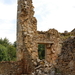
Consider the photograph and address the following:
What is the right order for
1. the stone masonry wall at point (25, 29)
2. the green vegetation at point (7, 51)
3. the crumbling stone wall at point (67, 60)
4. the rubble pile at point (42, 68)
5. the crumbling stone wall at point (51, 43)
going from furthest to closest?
the green vegetation at point (7, 51) → the crumbling stone wall at point (51, 43) → the stone masonry wall at point (25, 29) → the rubble pile at point (42, 68) → the crumbling stone wall at point (67, 60)

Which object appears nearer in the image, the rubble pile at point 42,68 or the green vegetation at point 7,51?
the rubble pile at point 42,68

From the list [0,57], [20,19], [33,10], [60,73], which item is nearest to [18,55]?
[20,19]

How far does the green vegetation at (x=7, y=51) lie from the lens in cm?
3653

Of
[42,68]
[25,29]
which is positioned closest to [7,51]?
[25,29]

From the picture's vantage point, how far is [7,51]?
1743 inches

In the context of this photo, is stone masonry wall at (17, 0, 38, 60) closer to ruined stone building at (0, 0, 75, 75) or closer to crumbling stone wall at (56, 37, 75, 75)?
ruined stone building at (0, 0, 75, 75)

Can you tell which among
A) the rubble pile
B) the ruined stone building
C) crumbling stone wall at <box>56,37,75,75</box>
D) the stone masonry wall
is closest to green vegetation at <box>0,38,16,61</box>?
the ruined stone building

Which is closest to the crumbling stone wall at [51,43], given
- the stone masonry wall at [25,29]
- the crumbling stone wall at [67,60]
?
the stone masonry wall at [25,29]

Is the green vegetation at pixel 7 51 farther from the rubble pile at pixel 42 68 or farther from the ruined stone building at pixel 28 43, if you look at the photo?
the rubble pile at pixel 42 68

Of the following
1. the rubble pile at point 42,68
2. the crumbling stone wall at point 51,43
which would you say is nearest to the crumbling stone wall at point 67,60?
the rubble pile at point 42,68

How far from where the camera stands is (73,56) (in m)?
6.34

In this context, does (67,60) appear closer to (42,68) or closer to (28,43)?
(42,68)

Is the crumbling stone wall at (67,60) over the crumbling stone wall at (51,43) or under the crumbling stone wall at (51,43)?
under

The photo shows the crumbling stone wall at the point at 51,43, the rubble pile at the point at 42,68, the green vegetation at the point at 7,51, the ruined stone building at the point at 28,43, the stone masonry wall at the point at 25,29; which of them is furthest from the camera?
the green vegetation at the point at 7,51
